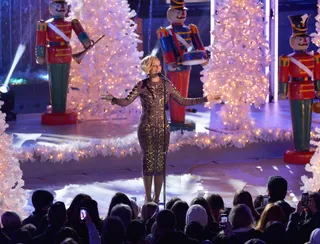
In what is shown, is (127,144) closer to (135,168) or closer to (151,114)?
(135,168)

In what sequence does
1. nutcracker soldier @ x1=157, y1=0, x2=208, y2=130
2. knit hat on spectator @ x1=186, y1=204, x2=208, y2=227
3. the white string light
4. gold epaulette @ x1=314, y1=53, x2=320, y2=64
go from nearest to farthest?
knit hat on spectator @ x1=186, y1=204, x2=208, y2=227 < gold epaulette @ x1=314, y1=53, x2=320, y2=64 < the white string light < nutcracker soldier @ x1=157, y1=0, x2=208, y2=130

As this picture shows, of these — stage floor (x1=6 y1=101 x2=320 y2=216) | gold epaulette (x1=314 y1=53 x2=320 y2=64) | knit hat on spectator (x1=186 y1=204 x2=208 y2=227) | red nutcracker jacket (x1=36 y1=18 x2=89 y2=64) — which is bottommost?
stage floor (x1=6 y1=101 x2=320 y2=216)

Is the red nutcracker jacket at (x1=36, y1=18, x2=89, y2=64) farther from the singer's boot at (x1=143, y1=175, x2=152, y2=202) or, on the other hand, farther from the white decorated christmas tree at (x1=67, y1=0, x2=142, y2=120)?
the singer's boot at (x1=143, y1=175, x2=152, y2=202)

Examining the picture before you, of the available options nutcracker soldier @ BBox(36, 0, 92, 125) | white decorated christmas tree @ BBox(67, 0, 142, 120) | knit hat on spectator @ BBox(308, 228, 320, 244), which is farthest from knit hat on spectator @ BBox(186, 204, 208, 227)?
white decorated christmas tree @ BBox(67, 0, 142, 120)

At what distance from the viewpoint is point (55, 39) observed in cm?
1235

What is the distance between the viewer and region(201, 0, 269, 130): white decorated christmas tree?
1217 cm

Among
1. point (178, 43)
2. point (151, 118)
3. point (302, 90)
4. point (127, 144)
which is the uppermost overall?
point (178, 43)

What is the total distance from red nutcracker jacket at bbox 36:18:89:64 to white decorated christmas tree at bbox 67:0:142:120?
0.83m

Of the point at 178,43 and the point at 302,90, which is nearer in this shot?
the point at 302,90

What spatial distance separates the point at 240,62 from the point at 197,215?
620cm

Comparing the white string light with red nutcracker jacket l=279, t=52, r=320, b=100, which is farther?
the white string light

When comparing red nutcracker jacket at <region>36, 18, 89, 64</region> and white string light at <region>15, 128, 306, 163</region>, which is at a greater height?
red nutcracker jacket at <region>36, 18, 89, 64</region>

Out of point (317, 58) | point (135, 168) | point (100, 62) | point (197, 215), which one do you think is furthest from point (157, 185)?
point (100, 62)

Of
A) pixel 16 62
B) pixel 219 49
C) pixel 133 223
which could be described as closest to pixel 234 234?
pixel 133 223
